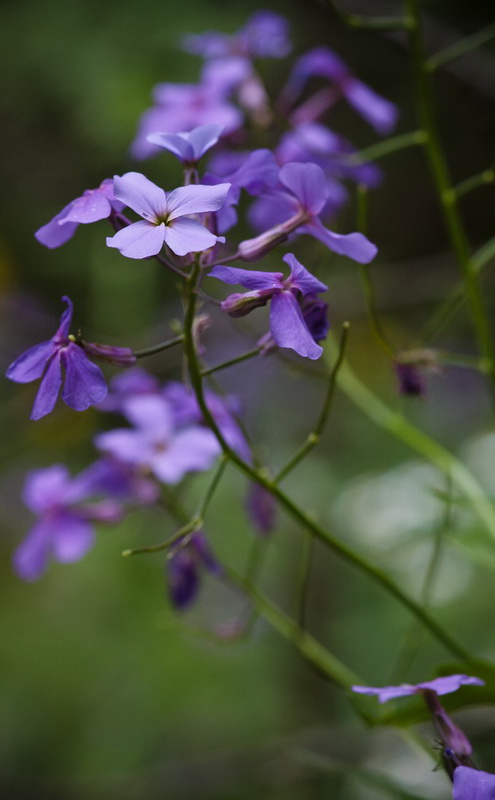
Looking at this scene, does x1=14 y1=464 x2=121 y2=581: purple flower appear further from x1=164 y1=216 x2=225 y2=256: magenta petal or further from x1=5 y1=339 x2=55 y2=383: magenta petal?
x1=164 y1=216 x2=225 y2=256: magenta petal

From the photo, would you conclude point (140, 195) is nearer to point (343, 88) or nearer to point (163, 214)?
point (163, 214)

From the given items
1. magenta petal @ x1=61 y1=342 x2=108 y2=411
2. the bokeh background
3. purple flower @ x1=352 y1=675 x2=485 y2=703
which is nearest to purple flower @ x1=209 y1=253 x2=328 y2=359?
magenta petal @ x1=61 y1=342 x2=108 y2=411

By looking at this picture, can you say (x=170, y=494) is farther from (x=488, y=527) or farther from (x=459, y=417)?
(x=459, y=417)

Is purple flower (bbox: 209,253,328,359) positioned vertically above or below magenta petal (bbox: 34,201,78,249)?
below

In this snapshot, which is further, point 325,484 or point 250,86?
point 325,484

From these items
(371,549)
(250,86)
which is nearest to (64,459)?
(371,549)

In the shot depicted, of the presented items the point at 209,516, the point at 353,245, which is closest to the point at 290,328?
the point at 353,245

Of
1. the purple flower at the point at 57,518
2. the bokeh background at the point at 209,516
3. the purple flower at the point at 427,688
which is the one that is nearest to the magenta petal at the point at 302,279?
the purple flower at the point at 427,688
